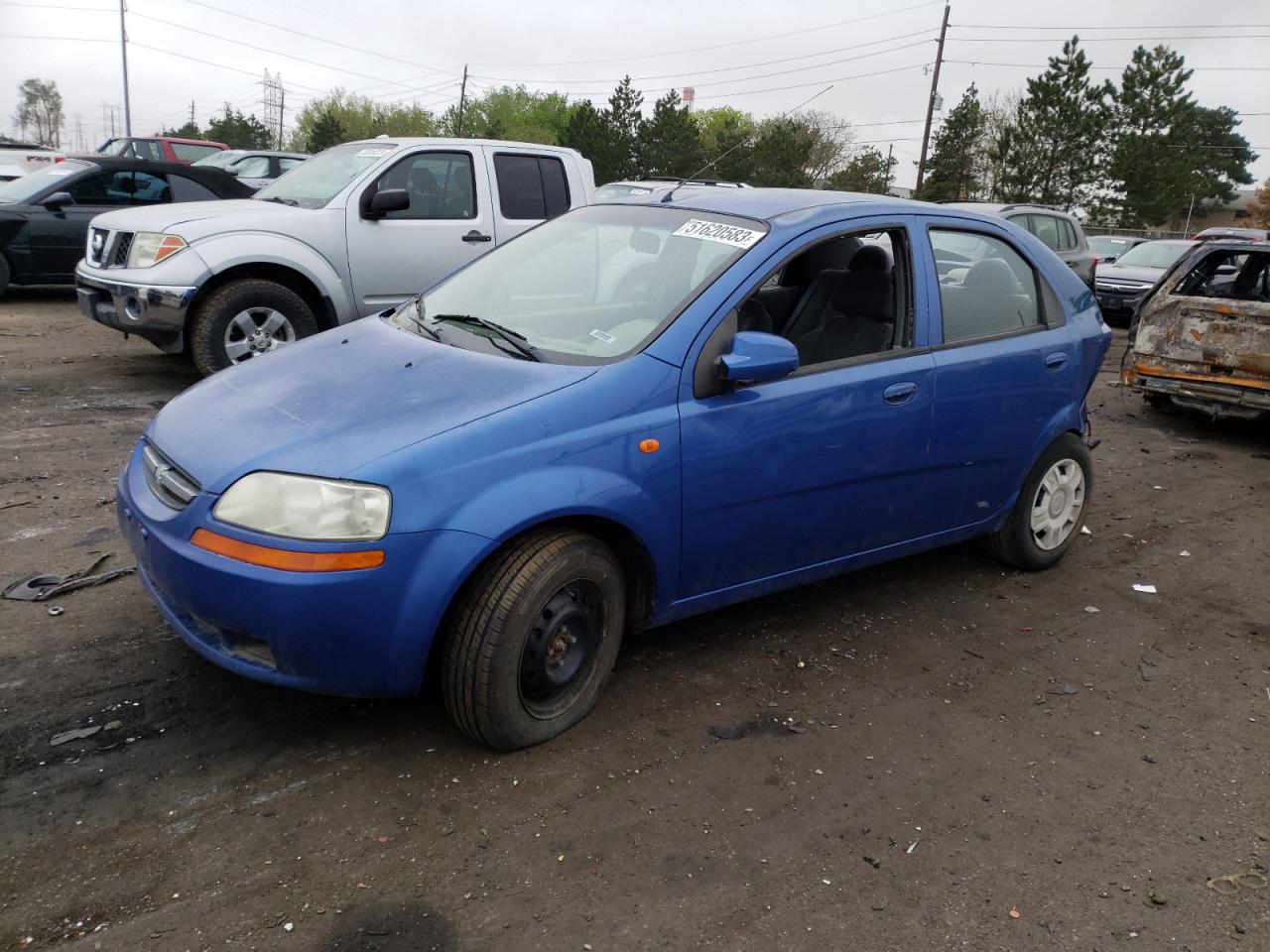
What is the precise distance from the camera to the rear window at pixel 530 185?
839 cm

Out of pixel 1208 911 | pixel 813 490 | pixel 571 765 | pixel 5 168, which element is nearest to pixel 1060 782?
pixel 1208 911

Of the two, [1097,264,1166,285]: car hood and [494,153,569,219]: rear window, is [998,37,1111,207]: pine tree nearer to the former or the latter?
[1097,264,1166,285]: car hood

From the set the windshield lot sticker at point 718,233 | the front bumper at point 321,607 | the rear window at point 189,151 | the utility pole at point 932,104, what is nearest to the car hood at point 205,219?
the windshield lot sticker at point 718,233

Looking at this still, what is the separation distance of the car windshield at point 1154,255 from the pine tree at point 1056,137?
28792mm

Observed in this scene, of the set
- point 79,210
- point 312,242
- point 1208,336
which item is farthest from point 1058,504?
point 79,210

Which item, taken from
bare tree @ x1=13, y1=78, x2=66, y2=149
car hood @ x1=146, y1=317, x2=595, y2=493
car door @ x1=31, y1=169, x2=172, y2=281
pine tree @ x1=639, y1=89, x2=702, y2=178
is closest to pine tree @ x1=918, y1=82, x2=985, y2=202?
pine tree @ x1=639, y1=89, x2=702, y2=178

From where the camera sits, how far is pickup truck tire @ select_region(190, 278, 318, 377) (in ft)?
23.7

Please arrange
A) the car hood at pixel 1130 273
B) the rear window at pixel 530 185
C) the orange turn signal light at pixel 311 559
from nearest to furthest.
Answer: the orange turn signal light at pixel 311 559
the rear window at pixel 530 185
the car hood at pixel 1130 273

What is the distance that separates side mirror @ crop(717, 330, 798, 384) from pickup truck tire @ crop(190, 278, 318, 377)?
483 cm

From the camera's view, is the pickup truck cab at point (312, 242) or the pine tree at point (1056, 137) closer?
the pickup truck cab at point (312, 242)

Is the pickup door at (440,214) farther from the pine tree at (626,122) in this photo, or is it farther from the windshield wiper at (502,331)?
the pine tree at (626,122)

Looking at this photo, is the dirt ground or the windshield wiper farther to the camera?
the windshield wiper

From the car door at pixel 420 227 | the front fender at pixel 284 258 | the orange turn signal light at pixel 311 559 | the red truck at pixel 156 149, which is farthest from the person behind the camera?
the red truck at pixel 156 149

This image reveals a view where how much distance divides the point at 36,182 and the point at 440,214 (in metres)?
5.91
